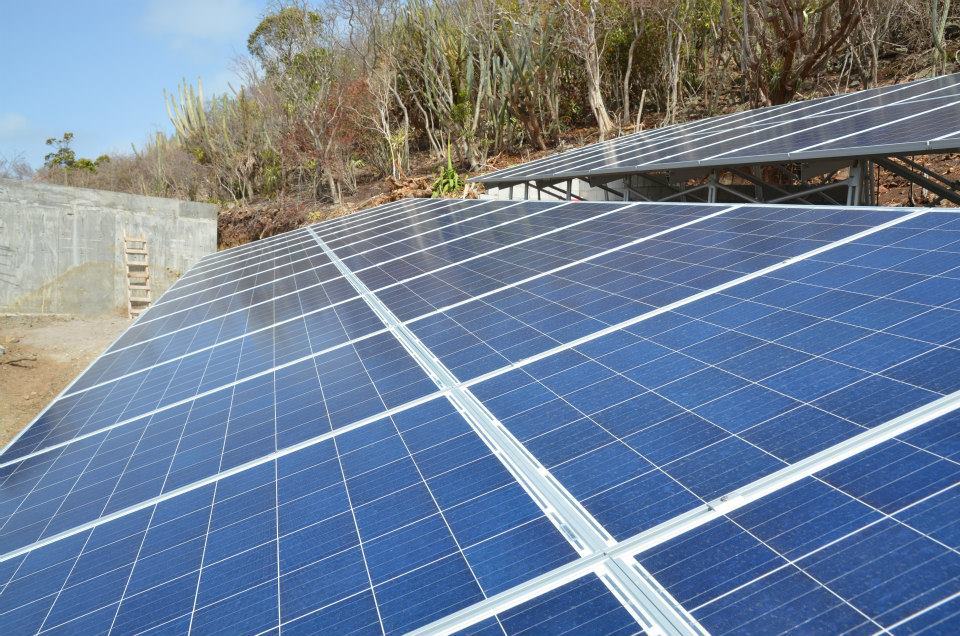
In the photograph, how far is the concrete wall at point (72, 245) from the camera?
24250 mm

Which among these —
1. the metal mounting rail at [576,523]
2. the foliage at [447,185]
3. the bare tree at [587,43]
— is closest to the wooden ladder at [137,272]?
the foliage at [447,185]

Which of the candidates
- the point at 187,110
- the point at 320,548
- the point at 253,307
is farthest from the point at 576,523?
the point at 187,110

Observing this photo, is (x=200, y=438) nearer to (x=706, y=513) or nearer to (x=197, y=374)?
(x=197, y=374)

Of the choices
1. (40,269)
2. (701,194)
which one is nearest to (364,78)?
(40,269)

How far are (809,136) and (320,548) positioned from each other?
1005 cm

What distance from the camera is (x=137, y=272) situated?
1039 inches

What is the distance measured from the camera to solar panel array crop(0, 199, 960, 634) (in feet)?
7.52

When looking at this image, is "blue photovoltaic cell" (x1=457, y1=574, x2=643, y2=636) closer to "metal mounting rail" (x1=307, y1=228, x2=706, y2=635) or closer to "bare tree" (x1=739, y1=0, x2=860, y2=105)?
"metal mounting rail" (x1=307, y1=228, x2=706, y2=635)

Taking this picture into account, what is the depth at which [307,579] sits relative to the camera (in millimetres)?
2916

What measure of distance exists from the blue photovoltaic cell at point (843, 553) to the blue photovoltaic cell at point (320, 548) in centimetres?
59

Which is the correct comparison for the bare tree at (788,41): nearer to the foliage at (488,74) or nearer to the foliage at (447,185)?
the foliage at (488,74)

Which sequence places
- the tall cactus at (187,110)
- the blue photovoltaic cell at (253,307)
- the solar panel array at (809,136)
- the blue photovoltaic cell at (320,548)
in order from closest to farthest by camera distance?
the blue photovoltaic cell at (320,548)
the solar panel array at (809,136)
the blue photovoltaic cell at (253,307)
the tall cactus at (187,110)

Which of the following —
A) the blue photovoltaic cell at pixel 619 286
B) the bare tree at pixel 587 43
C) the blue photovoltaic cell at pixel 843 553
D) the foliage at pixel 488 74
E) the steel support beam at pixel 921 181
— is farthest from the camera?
the bare tree at pixel 587 43

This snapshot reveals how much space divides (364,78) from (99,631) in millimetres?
38651
